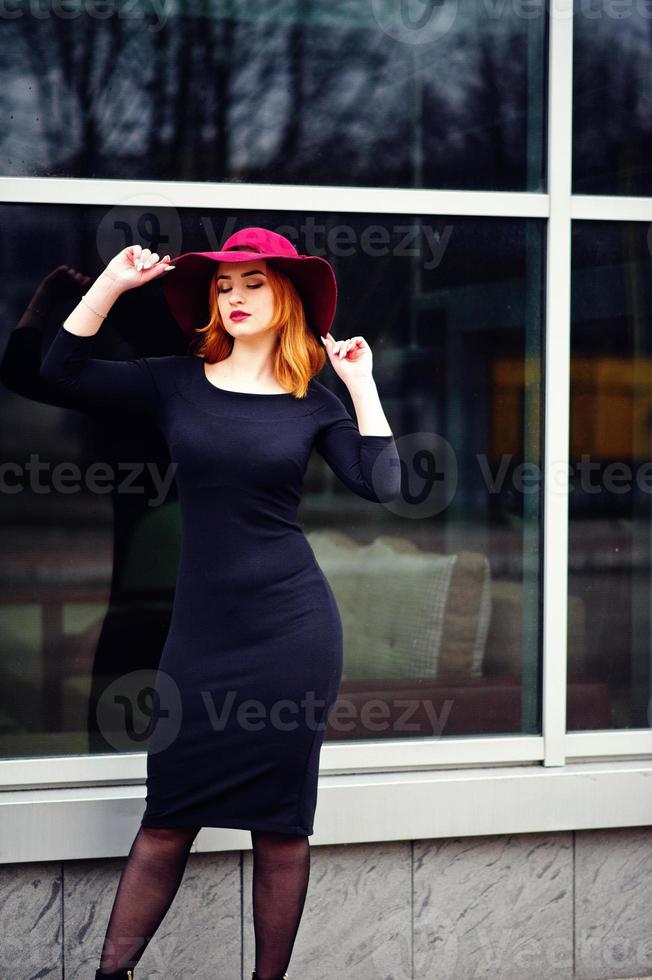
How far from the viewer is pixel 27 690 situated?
3188 millimetres

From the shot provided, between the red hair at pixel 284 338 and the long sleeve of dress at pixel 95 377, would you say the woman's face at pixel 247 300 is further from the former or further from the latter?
the long sleeve of dress at pixel 95 377

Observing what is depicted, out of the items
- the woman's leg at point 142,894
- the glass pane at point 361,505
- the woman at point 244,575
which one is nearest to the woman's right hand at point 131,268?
the woman at point 244,575

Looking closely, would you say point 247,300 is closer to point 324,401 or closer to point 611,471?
point 324,401

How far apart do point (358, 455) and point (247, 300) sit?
16.0 inches

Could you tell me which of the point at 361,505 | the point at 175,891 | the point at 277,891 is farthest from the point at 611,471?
the point at 175,891

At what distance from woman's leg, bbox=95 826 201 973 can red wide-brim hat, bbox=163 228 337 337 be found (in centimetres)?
116

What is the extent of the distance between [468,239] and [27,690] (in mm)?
1690

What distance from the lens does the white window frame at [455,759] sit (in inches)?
120

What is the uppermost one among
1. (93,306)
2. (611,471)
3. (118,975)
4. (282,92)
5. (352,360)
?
(282,92)

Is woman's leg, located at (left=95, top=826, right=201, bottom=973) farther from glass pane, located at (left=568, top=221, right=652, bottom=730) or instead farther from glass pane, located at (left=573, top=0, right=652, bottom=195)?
glass pane, located at (left=573, top=0, right=652, bottom=195)

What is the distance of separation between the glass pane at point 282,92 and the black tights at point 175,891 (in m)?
1.67

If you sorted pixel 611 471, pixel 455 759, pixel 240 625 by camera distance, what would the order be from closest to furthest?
pixel 240 625 → pixel 455 759 → pixel 611 471

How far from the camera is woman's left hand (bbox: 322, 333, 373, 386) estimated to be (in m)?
2.65

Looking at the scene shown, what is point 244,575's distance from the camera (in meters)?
2.55
